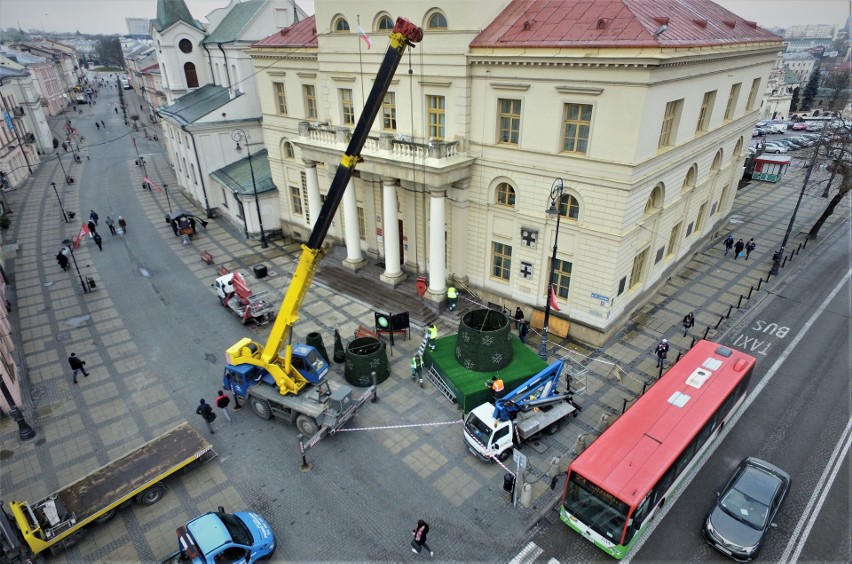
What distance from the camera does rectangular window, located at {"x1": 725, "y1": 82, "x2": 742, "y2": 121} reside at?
28.5 m

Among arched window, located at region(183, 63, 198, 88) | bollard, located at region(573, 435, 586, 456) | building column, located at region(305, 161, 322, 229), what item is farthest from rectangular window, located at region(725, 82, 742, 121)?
arched window, located at region(183, 63, 198, 88)

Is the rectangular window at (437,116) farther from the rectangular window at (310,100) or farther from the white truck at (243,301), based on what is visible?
the white truck at (243,301)

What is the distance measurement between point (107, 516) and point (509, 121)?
21.8 meters

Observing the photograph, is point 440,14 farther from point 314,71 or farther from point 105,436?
point 105,436

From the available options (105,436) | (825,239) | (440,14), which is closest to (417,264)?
(440,14)

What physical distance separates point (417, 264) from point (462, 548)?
57.4ft

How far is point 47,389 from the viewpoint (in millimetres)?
21562

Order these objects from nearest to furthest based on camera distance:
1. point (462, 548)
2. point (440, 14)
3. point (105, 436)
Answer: point (462, 548) → point (105, 436) → point (440, 14)

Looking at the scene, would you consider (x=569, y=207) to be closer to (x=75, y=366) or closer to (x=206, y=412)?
(x=206, y=412)

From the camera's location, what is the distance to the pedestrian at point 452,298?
2612cm

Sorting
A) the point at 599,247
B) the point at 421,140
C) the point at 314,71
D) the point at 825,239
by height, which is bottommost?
the point at 825,239

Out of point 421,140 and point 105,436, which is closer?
point 105,436

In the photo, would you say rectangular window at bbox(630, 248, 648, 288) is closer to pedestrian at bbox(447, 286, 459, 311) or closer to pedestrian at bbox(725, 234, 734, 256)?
pedestrian at bbox(447, 286, 459, 311)

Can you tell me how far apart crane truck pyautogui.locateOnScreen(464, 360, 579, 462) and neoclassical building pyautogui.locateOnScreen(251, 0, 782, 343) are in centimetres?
501
